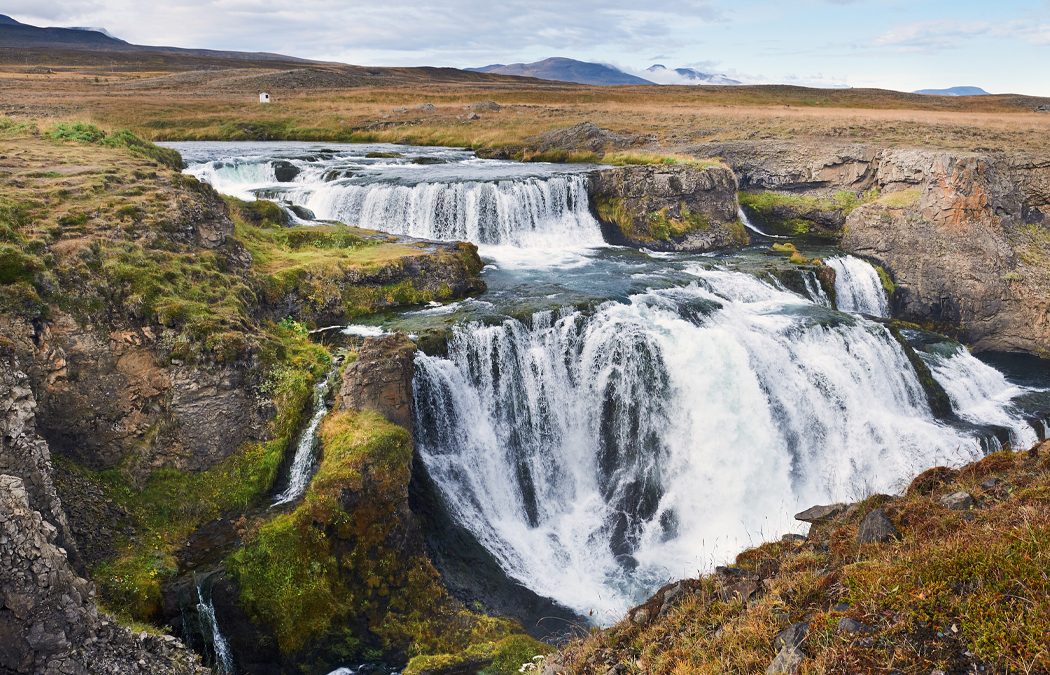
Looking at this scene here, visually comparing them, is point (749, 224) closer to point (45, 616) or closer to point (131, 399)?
point (131, 399)

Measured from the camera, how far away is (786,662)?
5.17 metres

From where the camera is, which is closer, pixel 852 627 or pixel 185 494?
pixel 852 627

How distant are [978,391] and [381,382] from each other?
56.4 feet

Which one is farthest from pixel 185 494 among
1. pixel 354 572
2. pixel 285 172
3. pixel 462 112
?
pixel 462 112

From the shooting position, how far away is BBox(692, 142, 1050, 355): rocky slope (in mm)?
25438

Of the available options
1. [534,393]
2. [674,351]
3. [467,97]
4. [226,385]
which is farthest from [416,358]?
[467,97]

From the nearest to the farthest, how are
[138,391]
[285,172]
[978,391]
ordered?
[138,391] → [978,391] → [285,172]

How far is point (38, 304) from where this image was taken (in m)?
11.1

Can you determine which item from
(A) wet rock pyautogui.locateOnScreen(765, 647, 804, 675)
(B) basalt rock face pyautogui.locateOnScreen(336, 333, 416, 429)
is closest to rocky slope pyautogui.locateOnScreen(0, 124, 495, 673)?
(B) basalt rock face pyautogui.locateOnScreen(336, 333, 416, 429)

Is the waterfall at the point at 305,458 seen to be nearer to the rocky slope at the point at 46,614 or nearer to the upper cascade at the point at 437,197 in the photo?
the rocky slope at the point at 46,614

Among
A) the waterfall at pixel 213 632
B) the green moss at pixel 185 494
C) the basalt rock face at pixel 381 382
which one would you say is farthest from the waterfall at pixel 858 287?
the waterfall at pixel 213 632

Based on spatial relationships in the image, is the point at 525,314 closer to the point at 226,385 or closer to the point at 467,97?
the point at 226,385

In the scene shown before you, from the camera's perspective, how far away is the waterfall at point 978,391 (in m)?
18.7

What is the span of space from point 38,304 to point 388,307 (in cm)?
790
